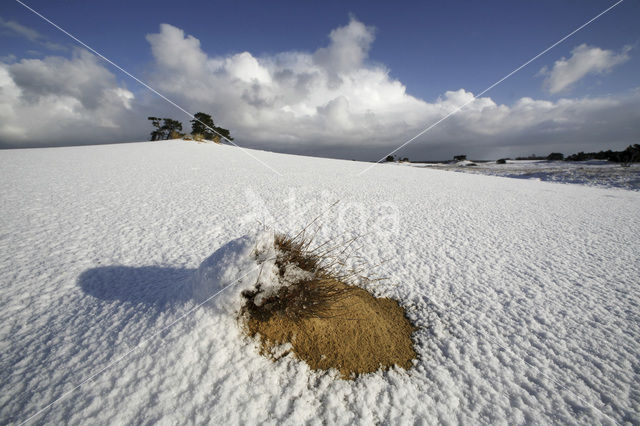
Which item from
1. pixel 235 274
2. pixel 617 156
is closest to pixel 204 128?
pixel 235 274

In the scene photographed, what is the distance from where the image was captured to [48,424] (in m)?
1.36

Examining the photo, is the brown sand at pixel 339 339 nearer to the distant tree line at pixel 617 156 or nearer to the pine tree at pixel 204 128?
the pine tree at pixel 204 128

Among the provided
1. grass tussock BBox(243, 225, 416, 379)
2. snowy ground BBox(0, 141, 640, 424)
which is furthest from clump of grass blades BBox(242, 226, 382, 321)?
snowy ground BBox(0, 141, 640, 424)

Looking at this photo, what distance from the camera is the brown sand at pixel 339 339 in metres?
1.81

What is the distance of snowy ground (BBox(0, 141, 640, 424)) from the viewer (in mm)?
1550

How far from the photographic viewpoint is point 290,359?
1.78m

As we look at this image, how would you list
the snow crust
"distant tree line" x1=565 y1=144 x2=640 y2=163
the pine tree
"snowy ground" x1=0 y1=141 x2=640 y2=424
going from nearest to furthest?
"snowy ground" x1=0 y1=141 x2=640 y2=424 → the snow crust → "distant tree line" x1=565 y1=144 x2=640 y2=163 → the pine tree

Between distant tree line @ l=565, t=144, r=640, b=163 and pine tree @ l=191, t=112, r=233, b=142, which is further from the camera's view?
pine tree @ l=191, t=112, r=233, b=142

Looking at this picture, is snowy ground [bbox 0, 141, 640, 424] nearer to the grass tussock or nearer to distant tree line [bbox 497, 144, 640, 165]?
the grass tussock

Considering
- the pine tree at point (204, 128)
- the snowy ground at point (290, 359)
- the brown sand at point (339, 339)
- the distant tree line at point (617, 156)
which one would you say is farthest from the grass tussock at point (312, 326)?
the distant tree line at point (617, 156)

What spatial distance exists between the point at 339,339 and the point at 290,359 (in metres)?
0.42

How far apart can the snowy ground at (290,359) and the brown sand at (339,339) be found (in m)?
0.09

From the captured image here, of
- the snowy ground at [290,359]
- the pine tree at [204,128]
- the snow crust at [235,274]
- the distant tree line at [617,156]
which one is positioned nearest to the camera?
the snowy ground at [290,359]

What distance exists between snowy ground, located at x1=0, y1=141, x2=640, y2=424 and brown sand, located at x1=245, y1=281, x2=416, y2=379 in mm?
95
